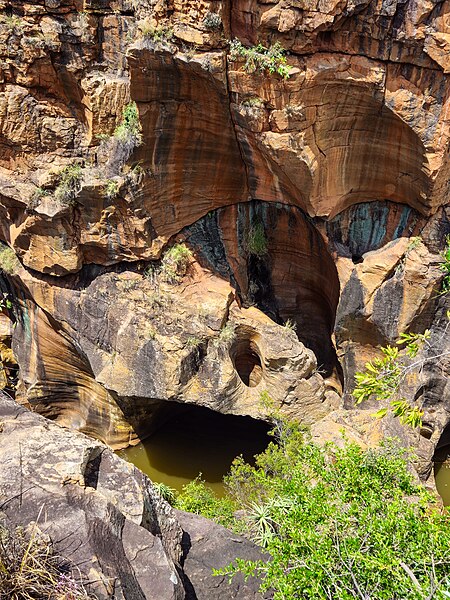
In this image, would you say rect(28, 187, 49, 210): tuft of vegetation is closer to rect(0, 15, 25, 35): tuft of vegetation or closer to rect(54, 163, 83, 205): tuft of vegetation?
rect(54, 163, 83, 205): tuft of vegetation

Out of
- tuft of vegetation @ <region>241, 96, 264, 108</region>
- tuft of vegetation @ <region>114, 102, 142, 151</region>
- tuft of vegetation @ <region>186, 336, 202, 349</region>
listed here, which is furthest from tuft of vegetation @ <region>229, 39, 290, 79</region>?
tuft of vegetation @ <region>186, 336, 202, 349</region>

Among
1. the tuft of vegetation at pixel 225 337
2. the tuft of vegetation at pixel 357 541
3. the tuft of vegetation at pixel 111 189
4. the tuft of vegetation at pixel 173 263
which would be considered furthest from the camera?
the tuft of vegetation at pixel 173 263

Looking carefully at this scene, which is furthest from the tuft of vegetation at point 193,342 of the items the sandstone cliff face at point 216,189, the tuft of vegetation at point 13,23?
the tuft of vegetation at point 13,23

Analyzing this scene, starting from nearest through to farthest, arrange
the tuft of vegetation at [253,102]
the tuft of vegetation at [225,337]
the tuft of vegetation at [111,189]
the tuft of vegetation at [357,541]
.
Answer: the tuft of vegetation at [357,541], the tuft of vegetation at [253,102], the tuft of vegetation at [111,189], the tuft of vegetation at [225,337]

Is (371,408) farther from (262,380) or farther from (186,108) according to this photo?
(186,108)

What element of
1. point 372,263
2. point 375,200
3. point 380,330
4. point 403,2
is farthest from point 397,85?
point 380,330

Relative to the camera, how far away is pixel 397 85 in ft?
28.5

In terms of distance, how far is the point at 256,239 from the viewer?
38.5ft

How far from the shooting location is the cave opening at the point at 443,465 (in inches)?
446

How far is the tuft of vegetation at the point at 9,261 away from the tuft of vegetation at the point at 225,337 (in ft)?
15.9

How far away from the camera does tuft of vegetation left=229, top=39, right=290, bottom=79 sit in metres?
8.37

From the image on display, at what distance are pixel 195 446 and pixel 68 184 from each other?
7003 millimetres

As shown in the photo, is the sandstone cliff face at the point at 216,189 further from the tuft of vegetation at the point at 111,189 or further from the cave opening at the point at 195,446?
the cave opening at the point at 195,446

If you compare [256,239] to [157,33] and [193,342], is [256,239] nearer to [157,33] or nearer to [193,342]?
[193,342]
